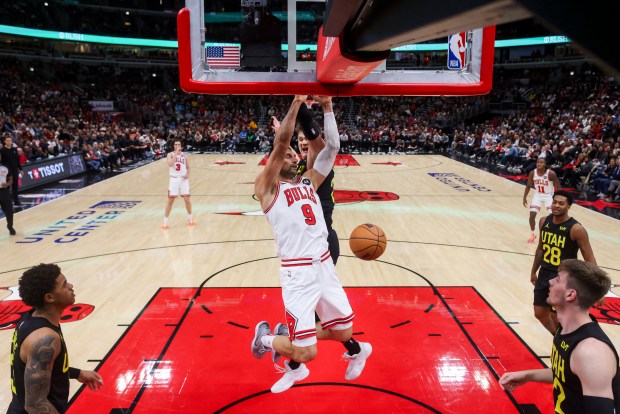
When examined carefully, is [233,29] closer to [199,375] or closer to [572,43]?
[199,375]

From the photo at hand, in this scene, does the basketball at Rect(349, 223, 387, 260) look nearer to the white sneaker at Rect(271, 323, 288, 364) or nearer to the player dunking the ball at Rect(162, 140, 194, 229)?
the white sneaker at Rect(271, 323, 288, 364)

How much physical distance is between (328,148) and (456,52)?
131cm

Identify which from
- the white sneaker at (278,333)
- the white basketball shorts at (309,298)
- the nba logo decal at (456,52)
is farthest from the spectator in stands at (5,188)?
the nba logo decal at (456,52)

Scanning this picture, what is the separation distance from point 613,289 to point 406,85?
4829mm

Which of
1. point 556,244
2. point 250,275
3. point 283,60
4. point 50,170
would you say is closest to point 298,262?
point 283,60

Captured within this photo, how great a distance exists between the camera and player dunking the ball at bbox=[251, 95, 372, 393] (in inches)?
150

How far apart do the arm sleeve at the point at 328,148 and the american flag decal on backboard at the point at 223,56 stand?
93 centimetres

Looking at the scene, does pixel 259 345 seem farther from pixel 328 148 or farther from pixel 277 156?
pixel 328 148

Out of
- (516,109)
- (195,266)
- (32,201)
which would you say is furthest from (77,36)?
(195,266)

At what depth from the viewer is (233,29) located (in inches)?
158

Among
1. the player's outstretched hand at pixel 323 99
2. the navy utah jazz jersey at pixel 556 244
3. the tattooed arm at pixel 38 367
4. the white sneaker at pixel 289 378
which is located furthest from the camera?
the navy utah jazz jersey at pixel 556 244

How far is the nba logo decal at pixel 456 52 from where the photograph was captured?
3738 mm

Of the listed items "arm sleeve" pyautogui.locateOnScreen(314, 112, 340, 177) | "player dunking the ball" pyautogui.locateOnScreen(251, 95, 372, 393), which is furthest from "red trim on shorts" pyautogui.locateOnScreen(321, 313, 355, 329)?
"arm sleeve" pyautogui.locateOnScreen(314, 112, 340, 177)

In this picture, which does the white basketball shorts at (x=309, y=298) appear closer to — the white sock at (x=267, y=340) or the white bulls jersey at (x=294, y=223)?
the white bulls jersey at (x=294, y=223)
